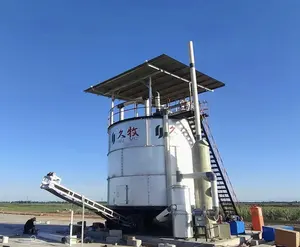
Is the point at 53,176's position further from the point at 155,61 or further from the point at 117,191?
the point at 155,61

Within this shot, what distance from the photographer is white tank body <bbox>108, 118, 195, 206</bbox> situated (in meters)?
18.6

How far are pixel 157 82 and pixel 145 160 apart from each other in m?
6.39

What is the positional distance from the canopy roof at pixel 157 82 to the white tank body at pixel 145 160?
10.2 ft

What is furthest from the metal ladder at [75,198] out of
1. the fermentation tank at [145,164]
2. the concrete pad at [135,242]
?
the concrete pad at [135,242]

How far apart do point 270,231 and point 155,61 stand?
37.5ft

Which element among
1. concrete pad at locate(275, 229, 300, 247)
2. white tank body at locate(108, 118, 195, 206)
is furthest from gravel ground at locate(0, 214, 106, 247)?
concrete pad at locate(275, 229, 300, 247)

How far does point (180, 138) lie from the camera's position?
64.7ft

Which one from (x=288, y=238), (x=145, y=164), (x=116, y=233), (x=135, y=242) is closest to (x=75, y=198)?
(x=116, y=233)

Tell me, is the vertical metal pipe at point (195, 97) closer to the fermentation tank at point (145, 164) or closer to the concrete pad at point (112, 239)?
the fermentation tank at point (145, 164)

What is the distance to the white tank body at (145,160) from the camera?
18.6 meters

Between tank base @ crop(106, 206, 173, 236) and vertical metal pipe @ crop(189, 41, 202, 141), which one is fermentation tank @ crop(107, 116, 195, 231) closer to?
tank base @ crop(106, 206, 173, 236)

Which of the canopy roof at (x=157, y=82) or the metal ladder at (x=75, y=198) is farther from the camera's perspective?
the canopy roof at (x=157, y=82)

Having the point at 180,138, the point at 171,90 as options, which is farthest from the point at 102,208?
the point at 171,90

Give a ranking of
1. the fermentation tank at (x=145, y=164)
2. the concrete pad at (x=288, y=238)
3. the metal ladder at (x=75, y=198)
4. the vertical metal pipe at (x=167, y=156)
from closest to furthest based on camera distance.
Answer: the concrete pad at (x=288, y=238)
the metal ladder at (x=75, y=198)
the vertical metal pipe at (x=167, y=156)
the fermentation tank at (x=145, y=164)
